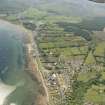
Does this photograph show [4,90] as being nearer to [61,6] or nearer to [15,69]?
[15,69]

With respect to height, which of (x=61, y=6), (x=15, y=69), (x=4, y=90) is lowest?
(x=61, y=6)

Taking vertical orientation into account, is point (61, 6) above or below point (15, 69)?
below

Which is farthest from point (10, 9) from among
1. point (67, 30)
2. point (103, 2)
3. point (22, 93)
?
point (22, 93)

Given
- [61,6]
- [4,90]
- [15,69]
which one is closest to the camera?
[4,90]

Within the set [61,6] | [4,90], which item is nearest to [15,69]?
[4,90]

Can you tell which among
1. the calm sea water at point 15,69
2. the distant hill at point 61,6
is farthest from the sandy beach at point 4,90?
the distant hill at point 61,6

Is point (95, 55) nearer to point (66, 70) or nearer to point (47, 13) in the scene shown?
point (66, 70)

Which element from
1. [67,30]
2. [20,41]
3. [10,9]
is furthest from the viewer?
[10,9]

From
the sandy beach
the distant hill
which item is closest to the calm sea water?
the sandy beach

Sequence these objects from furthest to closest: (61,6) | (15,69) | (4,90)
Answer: (61,6) → (15,69) → (4,90)
